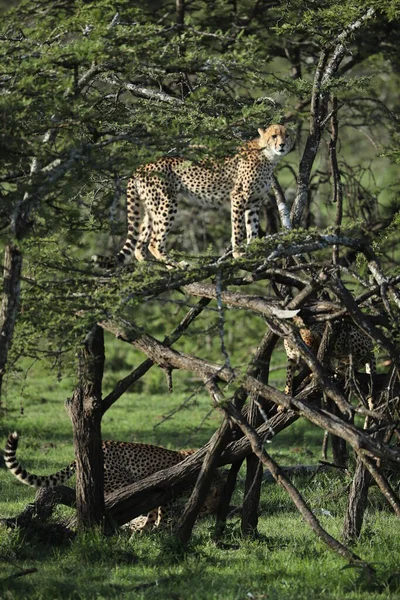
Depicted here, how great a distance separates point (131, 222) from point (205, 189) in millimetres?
829

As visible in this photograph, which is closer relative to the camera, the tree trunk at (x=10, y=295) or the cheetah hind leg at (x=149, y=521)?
the tree trunk at (x=10, y=295)

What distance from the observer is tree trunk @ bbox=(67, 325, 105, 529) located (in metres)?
7.67

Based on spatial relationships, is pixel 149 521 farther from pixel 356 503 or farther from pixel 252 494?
pixel 356 503

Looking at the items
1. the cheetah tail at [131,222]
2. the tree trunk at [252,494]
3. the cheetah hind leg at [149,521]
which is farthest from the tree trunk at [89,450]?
the cheetah tail at [131,222]

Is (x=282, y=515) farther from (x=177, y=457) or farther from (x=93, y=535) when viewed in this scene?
(x=93, y=535)

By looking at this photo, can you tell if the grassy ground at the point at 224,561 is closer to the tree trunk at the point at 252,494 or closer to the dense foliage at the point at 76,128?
the tree trunk at the point at 252,494

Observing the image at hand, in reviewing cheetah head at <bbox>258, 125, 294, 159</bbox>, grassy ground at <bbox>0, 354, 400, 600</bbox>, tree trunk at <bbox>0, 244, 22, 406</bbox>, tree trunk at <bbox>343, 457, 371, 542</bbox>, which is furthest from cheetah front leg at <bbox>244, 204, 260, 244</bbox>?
tree trunk at <bbox>0, 244, 22, 406</bbox>

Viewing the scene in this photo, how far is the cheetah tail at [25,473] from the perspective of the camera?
28.3 ft

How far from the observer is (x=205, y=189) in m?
9.77

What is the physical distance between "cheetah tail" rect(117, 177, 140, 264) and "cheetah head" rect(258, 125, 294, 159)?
51.0 inches

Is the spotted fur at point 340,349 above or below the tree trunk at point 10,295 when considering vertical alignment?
below

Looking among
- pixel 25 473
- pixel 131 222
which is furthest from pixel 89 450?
pixel 131 222

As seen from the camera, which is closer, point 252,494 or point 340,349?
point 252,494

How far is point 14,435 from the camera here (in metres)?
8.36
